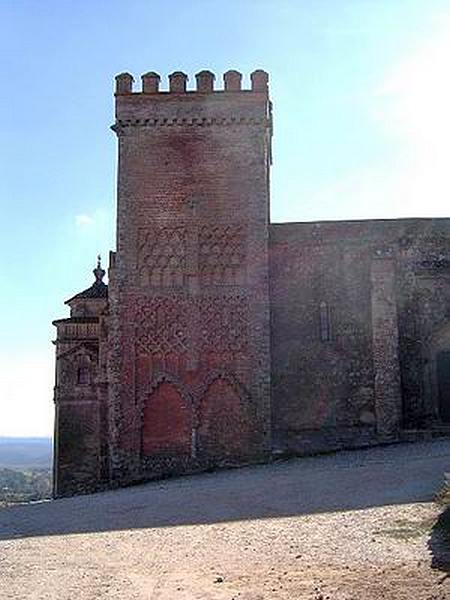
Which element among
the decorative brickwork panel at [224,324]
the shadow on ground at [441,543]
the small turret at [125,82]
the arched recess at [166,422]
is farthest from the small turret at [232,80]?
the shadow on ground at [441,543]

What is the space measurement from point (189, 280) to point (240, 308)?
172cm

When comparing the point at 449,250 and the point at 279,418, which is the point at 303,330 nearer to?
the point at 279,418

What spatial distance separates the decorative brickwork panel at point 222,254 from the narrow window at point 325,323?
103 inches

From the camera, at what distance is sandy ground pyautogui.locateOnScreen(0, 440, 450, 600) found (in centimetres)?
867

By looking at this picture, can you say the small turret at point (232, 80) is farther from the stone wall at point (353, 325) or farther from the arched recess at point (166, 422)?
the arched recess at point (166, 422)

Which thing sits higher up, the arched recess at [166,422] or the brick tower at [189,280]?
the brick tower at [189,280]

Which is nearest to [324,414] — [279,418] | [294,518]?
[279,418]

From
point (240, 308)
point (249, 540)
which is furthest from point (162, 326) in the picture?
point (249, 540)

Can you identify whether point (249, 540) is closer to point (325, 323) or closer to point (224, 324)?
point (224, 324)

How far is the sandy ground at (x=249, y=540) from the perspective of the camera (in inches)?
341

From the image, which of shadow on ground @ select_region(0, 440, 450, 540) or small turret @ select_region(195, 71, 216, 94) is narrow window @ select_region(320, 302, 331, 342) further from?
small turret @ select_region(195, 71, 216, 94)

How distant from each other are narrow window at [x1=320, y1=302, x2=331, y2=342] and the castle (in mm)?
36

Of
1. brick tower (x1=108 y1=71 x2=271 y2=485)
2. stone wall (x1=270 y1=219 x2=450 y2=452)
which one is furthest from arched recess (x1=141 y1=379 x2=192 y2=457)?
stone wall (x1=270 y1=219 x2=450 y2=452)

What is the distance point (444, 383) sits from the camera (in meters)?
23.3
